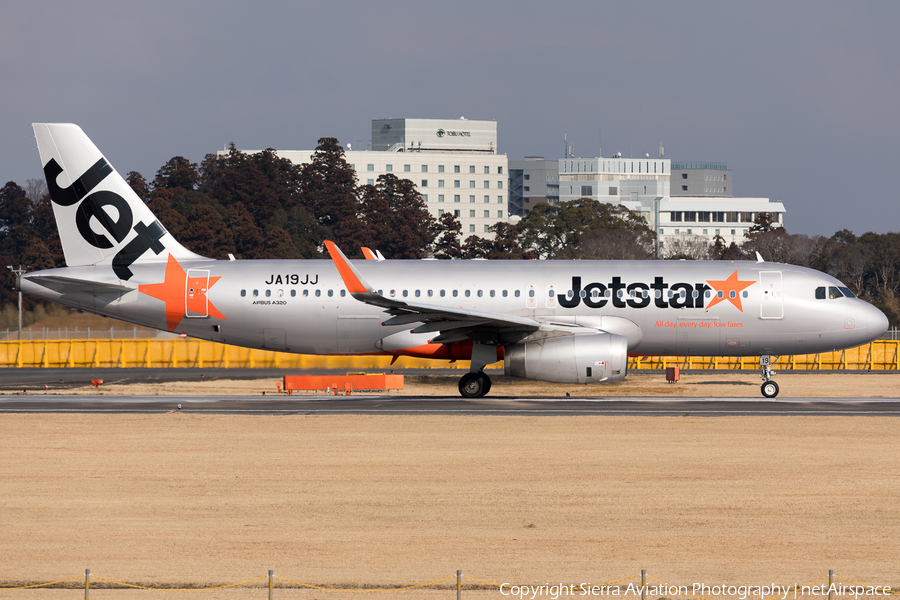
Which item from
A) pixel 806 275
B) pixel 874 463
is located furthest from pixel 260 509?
pixel 806 275

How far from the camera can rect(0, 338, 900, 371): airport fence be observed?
56719 millimetres

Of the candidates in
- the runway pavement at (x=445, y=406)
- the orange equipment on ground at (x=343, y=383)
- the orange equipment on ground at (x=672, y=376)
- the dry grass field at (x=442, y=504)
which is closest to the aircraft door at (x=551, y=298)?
the runway pavement at (x=445, y=406)

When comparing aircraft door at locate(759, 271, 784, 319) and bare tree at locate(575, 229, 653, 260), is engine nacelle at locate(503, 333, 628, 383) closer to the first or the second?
aircraft door at locate(759, 271, 784, 319)

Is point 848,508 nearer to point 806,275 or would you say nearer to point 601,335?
point 601,335

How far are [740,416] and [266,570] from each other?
751 inches

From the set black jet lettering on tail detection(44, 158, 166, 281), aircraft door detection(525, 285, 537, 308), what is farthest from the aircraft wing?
black jet lettering on tail detection(44, 158, 166, 281)

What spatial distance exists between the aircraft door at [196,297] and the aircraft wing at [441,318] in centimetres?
521

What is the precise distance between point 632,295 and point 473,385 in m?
6.16

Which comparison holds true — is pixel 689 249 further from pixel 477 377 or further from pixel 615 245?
pixel 477 377

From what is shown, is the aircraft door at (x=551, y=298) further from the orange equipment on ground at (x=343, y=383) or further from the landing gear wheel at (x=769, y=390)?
the orange equipment on ground at (x=343, y=383)

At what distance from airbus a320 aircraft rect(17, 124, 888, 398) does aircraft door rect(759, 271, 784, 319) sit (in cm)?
5

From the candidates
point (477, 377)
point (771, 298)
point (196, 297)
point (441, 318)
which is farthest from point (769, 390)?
point (196, 297)

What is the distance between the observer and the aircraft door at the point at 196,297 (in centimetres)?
3497

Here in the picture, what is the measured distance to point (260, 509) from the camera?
16.7 m
